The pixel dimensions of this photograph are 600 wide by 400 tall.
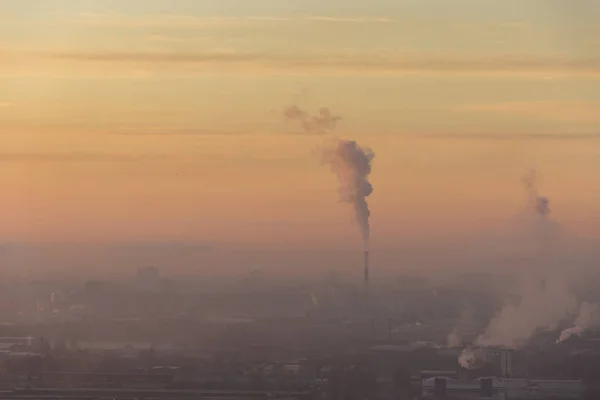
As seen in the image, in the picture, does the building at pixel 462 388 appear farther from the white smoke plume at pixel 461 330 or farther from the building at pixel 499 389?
the white smoke plume at pixel 461 330

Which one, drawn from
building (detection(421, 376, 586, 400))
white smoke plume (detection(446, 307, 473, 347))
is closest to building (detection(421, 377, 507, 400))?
building (detection(421, 376, 586, 400))

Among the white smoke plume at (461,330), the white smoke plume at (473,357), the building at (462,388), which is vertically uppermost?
the white smoke plume at (461,330)

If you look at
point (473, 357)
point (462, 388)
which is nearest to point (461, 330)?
point (473, 357)

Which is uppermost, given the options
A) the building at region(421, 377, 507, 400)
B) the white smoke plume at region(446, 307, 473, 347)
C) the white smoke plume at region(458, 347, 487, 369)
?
the white smoke plume at region(446, 307, 473, 347)

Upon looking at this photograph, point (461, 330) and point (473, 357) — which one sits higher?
point (461, 330)

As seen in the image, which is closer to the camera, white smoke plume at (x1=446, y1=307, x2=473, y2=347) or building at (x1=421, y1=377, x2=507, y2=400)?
building at (x1=421, y1=377, x2=507, y2=400)

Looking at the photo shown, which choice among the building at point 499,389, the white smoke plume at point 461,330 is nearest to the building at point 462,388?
the building at point 499,389

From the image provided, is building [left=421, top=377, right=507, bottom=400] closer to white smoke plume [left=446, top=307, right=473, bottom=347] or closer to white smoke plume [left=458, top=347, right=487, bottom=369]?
white smoke plume [left=458, top=347, right=487, bottom=369]

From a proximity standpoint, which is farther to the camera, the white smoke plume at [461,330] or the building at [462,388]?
Answer: the white smoke plume at [461,330]

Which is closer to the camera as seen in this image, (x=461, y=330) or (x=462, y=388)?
(x=462, y=388)

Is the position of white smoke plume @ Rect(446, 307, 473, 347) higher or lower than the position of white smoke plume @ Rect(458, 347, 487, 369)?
higher

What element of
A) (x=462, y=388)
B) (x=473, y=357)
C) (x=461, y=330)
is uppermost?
(x=461, y=330)

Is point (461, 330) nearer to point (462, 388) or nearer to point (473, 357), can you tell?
point (473, 357)
